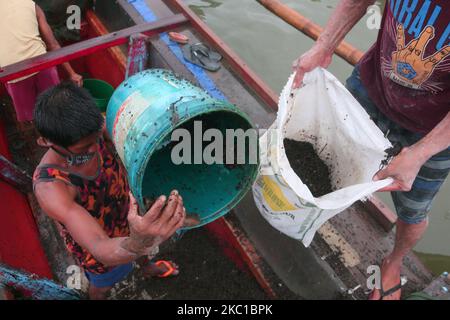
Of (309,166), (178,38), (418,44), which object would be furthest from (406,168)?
(178,38)

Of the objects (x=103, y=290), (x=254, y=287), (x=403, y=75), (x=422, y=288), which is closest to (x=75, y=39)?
(x=103, y=290)

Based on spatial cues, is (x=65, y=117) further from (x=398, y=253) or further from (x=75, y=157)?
(x=398, y=253)

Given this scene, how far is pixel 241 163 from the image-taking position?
1.91 m

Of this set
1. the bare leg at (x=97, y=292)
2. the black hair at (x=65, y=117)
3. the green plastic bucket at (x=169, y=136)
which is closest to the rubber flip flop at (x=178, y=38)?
the green plastic bucket at (x=169, y=136)

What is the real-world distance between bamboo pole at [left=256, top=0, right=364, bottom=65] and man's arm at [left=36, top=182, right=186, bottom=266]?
1943 millimetres

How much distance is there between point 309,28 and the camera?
2.91 m

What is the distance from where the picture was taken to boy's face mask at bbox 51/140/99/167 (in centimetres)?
167

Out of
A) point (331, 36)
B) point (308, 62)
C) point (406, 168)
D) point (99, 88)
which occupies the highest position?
point (331, 36)

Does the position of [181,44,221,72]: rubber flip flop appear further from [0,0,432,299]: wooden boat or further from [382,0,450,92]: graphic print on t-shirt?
[382,0,450,92]: graphic print on t-shirt

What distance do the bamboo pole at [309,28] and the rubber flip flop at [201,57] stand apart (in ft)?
2.29

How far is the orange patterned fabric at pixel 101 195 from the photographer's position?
168 centimetres

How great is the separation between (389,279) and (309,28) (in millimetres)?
1844
